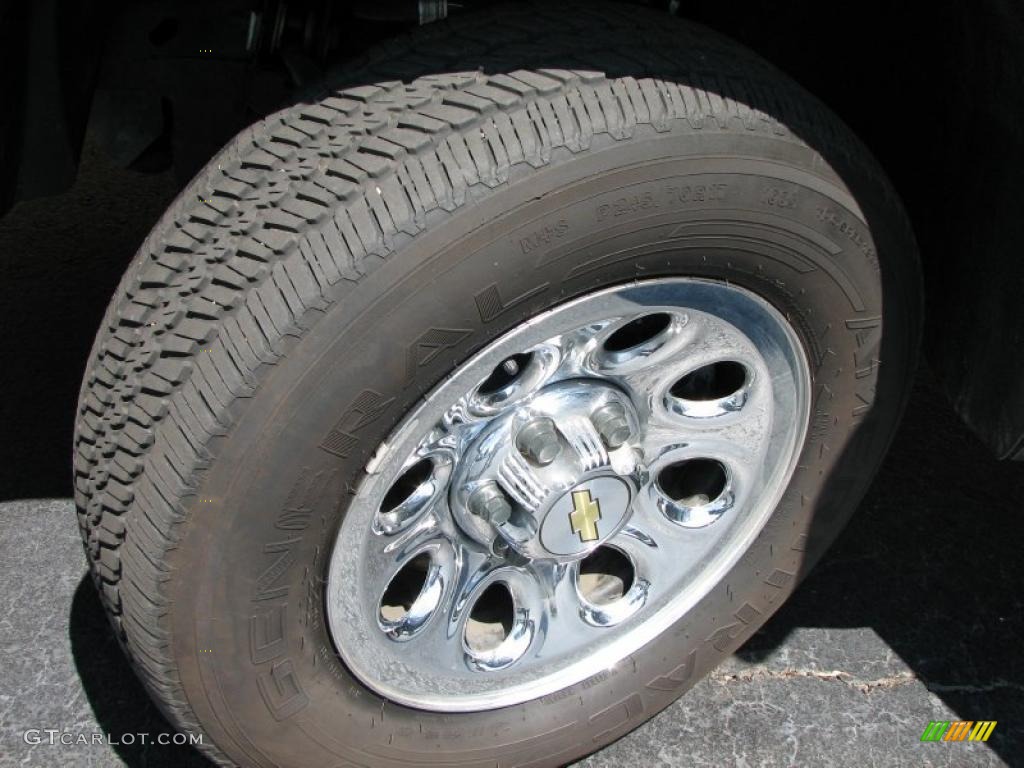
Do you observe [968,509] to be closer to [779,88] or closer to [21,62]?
[779,88]

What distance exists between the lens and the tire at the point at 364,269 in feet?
4.21

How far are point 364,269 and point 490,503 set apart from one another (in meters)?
0.52

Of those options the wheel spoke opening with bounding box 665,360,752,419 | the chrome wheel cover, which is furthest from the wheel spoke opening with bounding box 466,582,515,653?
the wheel spoke opening with bounding box 665,360,752,419

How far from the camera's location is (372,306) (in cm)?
128

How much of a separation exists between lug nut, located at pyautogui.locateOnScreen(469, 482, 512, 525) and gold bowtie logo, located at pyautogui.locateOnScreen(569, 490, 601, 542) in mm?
115

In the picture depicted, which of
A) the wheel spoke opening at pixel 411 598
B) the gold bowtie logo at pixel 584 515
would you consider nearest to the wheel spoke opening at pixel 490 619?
the wheel spoke opening at pixel 411 598

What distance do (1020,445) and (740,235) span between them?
0.70m

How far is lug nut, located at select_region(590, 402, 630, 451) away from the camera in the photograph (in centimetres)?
163

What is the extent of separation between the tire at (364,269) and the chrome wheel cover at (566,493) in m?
0.05

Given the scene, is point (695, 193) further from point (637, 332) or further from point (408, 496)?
point (408, 496)

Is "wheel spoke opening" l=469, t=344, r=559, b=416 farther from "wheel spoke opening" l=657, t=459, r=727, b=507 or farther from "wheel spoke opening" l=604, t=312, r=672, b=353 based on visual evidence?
"wheel spoke opening" l=657, t=459, r=727, b=507

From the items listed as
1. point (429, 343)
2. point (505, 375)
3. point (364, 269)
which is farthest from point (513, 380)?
point (364, 269)

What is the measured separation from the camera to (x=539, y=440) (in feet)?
5.21

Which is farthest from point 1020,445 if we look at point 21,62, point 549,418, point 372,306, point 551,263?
point 21,62
